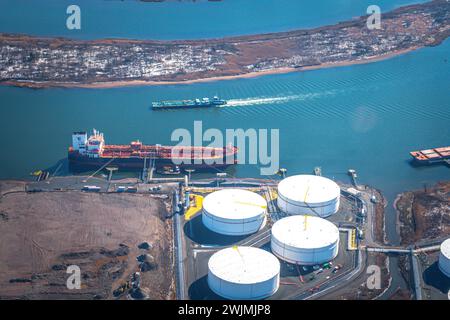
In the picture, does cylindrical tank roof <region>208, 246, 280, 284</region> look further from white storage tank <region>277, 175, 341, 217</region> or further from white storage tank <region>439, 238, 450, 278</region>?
white storage tank <region>439, 238, 450, 278</region>

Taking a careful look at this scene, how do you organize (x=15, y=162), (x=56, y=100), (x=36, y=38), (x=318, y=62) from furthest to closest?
(x=36, y=38) → (x=318, y=62) → (x=56, y=100) → (x=15, y=162)

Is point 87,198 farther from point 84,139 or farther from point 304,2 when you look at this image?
point 304,2

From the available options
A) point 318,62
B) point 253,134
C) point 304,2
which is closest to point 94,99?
point 253,134

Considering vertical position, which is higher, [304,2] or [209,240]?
[304,2]

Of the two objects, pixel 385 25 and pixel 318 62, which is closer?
pixel 318 62

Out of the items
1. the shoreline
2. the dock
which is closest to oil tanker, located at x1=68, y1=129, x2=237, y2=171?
the dock

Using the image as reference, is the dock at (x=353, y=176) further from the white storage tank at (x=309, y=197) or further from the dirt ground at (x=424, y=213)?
the white storage tank at (x=309, y=197)
